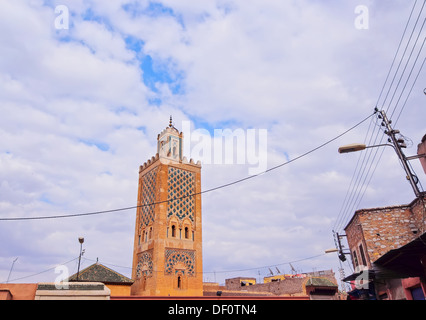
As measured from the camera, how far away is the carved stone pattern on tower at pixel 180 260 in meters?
19.4

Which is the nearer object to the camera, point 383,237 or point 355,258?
point 383,237

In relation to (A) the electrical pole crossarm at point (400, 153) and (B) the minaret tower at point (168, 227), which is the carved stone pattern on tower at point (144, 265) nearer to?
(B) the minaret tower at point (168, 227)

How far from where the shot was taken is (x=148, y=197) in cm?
2223

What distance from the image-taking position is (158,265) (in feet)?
62.0

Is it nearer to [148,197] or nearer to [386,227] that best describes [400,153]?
[386,227]

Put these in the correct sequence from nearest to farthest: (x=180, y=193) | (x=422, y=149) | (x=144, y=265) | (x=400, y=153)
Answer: (x=400, y=153)
(x=422, y=149)
(x=144, y=265)
(x=180, y=193)

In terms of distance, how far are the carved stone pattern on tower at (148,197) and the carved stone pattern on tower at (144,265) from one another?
84.3 inches

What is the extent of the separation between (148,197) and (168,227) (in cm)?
315

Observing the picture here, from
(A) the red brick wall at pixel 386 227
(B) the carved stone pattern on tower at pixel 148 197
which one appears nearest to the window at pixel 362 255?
(A) the red brick wall at pixel 386 227

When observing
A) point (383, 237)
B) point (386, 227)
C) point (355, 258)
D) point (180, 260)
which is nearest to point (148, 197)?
point (180, 260)

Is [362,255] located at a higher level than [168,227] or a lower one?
lower

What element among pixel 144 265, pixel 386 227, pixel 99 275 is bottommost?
pixel 99 275

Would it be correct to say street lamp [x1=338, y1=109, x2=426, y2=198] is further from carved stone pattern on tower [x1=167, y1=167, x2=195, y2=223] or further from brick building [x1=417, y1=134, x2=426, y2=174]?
carved stone pattern on tower [x1=167, y1=167, x2=195, y2=223]
